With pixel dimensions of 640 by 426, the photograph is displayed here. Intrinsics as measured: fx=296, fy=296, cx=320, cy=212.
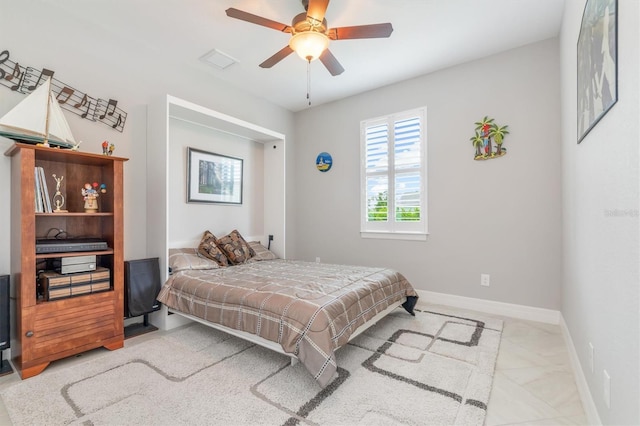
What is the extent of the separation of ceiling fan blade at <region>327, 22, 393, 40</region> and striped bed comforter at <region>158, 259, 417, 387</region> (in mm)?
1962

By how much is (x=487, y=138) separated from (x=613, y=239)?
238 centimetres

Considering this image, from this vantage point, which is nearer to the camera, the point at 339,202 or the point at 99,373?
the point at 99,373

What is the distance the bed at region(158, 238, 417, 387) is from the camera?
186cm

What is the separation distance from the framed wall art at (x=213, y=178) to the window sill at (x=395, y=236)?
1.88 m

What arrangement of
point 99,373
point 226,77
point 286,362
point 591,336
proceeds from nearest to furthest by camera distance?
point 591,336
point 99,373
point 286,362
point 226,77

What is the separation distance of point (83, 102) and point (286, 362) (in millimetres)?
2869

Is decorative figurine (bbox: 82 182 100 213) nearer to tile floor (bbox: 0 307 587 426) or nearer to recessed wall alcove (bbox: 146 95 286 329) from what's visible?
recessed wall alcove (bbox: 146 95 286 329)

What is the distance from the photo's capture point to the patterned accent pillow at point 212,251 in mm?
3357

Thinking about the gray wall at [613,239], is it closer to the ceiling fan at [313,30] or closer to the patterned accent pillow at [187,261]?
the ceiling fan at [313,30]

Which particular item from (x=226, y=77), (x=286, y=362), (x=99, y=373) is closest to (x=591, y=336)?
(x=286, y=362)

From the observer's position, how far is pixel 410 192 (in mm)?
3850

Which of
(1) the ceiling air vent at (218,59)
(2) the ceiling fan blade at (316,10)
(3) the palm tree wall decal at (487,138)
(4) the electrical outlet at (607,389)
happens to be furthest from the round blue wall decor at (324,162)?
(4) the electrical outlet at (607,389)

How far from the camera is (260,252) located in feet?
Result: 12.9

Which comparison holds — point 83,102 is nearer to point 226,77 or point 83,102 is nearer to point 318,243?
point 226,77
